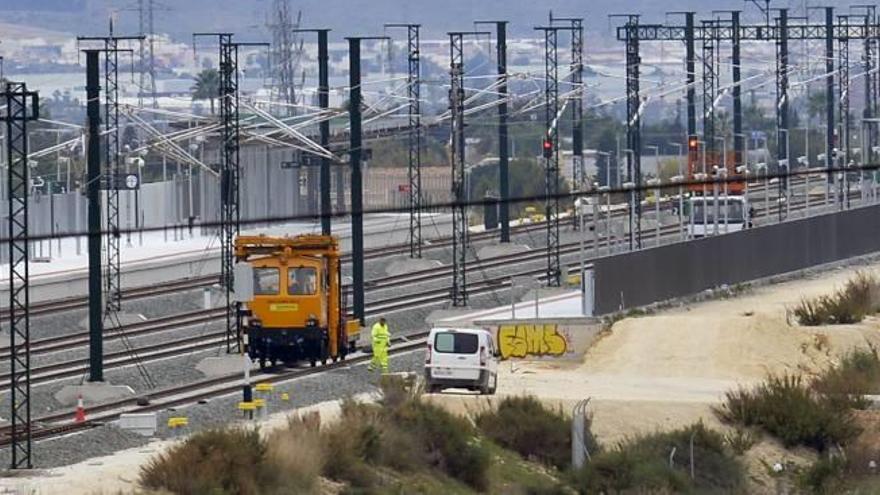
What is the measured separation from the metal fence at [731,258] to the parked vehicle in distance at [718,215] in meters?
1.76

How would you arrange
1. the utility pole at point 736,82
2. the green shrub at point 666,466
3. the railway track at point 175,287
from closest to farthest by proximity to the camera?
the green shrub at point 666,466 → the railway track at point 175,287 → the utility pole at point 736,82

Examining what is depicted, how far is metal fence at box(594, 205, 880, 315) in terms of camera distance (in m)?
53.8

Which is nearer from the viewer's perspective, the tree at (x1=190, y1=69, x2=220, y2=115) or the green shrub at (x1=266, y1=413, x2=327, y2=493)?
the green shrub at (x1=266, y1=413, x2=327, y2=493)

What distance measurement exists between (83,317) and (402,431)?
23710mm

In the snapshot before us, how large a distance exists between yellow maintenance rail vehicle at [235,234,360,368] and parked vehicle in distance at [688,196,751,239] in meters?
18.4

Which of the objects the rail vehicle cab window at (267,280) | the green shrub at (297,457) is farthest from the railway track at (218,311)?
the green shrub at (297,457)

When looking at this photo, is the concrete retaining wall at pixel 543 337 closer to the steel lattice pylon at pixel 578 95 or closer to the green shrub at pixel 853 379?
the green shrub at pixel 853 379

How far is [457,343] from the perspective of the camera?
4209 cm

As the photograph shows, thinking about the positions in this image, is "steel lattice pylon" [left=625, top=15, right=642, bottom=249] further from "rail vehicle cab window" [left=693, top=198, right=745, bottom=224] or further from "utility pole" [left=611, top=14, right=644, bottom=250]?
"rail vehicle cab window" [left=693, top=198, right=745, bottom=224]

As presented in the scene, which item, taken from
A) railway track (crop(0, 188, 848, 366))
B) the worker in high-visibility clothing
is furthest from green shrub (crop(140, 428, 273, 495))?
railway track (crop(0, 188, 848, 366))

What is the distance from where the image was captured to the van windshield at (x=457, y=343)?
42.1 m

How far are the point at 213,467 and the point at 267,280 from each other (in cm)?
1696

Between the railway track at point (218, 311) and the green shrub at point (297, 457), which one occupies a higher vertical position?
the railway track at point (218, 311)

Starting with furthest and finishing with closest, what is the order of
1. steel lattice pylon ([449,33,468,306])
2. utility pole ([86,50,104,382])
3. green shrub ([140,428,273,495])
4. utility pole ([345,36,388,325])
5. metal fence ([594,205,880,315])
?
steel lattice pylon ([449,33,468,306]), utility pole ([345,36,388,325]), metal fence ([594,205,880,315]), utility pole ([86,50,104,382]), green shrub ([140,428,273,495])
